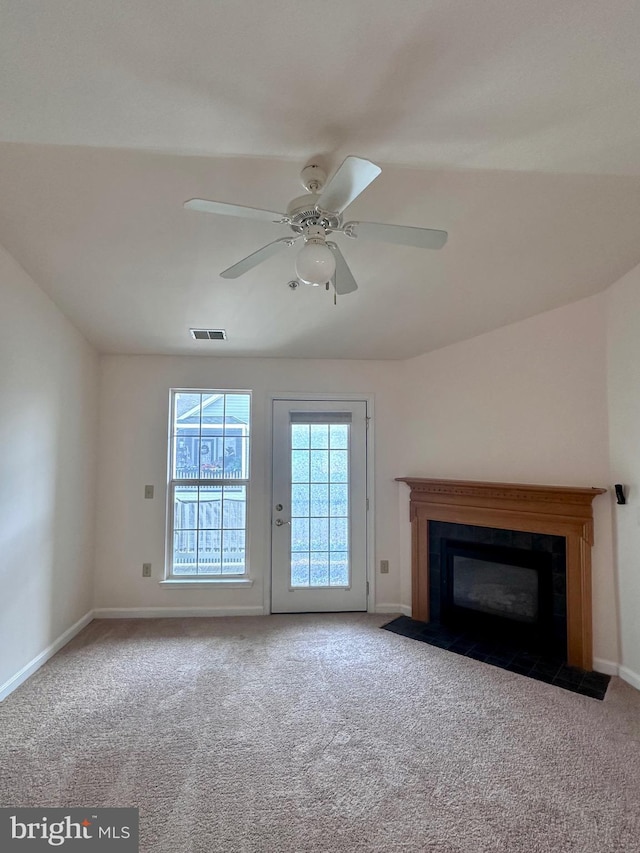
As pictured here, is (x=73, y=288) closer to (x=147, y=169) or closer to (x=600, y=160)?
(x=147, y=169)

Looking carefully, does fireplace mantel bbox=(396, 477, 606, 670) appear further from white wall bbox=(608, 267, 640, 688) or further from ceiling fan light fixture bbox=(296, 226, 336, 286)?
ceiling fan light fixture bbox=(296, 226, 336, 286)

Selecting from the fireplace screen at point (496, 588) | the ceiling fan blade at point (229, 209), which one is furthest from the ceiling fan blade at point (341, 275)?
the fireplace screen at point (496, 588)

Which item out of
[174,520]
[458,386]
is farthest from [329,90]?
[174,520]

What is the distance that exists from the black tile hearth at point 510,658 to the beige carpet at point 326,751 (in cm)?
11

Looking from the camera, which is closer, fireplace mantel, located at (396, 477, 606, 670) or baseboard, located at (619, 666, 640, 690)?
baseboard, located at (619, 666, 640, 690)

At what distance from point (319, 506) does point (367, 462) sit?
626 mm

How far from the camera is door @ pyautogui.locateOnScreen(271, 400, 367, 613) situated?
151 inches

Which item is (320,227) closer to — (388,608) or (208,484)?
(208,484)

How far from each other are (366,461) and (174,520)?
1.91 m

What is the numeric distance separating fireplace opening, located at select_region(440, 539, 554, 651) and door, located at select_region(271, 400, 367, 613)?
0.81 metres

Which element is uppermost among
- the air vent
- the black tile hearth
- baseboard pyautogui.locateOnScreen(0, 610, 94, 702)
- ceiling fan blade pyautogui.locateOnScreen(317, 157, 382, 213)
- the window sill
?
the air vent

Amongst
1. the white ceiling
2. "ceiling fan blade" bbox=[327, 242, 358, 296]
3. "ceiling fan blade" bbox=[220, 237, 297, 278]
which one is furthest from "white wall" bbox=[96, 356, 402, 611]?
"ceiling fan blade" bbox=[220, 237, 297, 278]

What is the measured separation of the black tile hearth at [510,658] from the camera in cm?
262

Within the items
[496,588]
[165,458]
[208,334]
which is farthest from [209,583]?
[496,588]
